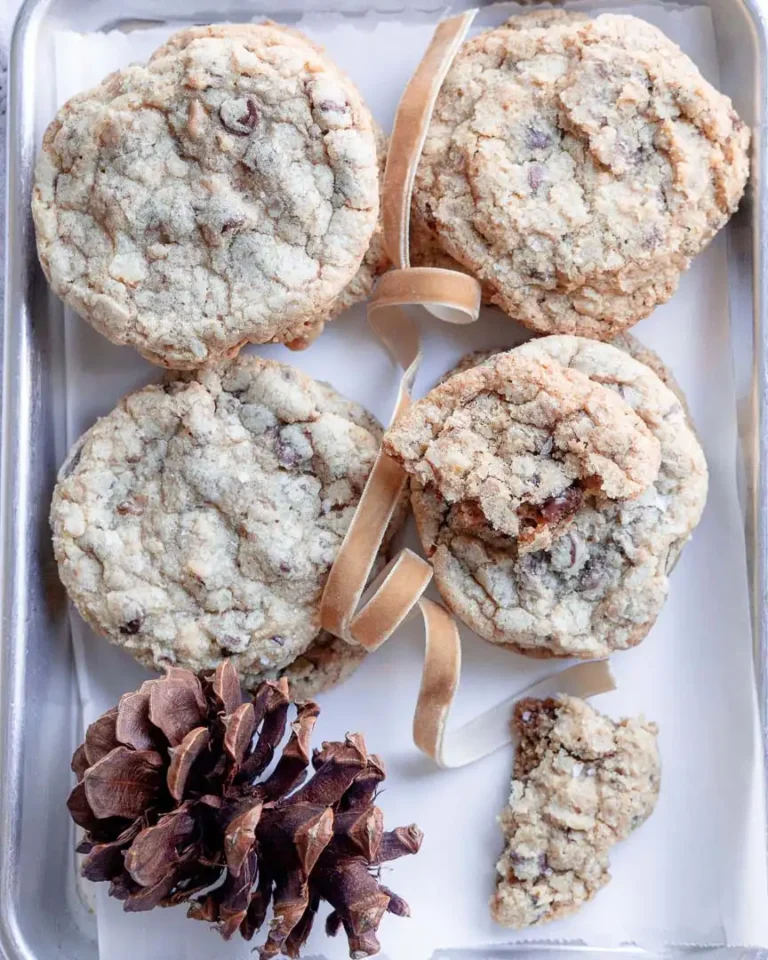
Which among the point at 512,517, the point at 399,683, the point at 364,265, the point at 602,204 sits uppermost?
the point at 602,204

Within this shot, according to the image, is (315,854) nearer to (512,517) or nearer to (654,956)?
(512,517)

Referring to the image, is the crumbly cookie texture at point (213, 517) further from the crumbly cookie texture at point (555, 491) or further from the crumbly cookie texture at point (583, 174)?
the crumbly cookie texture at point (583, 174)

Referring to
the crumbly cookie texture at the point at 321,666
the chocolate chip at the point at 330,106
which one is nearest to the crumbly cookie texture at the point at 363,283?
the chocolate chip at the point at 330,106

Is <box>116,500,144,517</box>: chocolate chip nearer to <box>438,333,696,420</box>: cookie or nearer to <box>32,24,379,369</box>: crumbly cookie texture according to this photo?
<box>32,24,379,369</box>: crumbly cookie texture

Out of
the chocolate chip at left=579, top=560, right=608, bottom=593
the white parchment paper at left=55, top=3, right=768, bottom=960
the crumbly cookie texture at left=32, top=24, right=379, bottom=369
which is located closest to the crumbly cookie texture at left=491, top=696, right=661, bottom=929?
the white parchment paper at left=55, top=3, right=768, bottom=960

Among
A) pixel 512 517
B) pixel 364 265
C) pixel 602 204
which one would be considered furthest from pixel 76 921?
pixel 602 204

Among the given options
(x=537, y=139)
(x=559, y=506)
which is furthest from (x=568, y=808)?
(x=537, y=139)

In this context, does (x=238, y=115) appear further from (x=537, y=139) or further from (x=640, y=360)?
(x=640, y=360)
